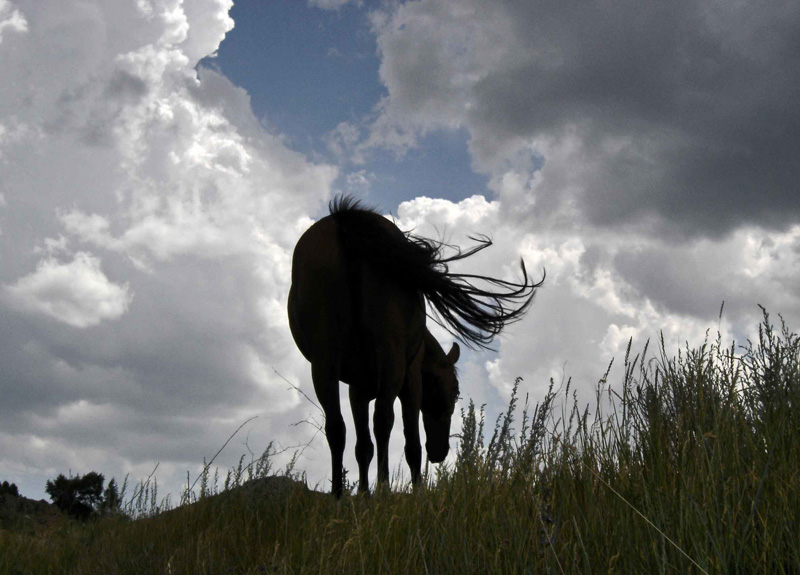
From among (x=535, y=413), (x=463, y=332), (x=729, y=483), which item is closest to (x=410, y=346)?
(x=463, y=332)

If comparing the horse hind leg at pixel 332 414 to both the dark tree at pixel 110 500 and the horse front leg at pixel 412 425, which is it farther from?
the dark tree at pixel 110 500

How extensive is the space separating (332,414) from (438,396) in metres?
2.83

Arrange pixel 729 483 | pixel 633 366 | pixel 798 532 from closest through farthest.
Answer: pixel 798 532 < pixel 729 483 < pixel 633 366

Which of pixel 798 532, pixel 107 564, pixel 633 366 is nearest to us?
pixel 798 532

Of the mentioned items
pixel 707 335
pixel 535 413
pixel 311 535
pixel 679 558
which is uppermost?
pixel 707 335

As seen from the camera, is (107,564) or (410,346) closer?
Result: (107,564)

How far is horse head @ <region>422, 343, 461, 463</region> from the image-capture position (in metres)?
7.70

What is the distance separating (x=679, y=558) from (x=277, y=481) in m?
4.19

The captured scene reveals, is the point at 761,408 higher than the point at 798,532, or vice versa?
the point at 761,408

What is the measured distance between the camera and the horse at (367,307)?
5195 millimetres

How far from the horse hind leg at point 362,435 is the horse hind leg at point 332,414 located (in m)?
0.21

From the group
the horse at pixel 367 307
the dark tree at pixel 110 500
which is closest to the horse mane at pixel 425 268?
the horse at pixel 367 307

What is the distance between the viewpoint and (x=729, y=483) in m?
2.51

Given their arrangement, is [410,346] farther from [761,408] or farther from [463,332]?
[761,408]
